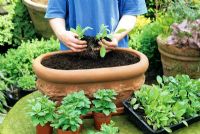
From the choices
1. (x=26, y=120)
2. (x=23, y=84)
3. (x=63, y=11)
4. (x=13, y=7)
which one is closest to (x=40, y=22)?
(x=13, y=7)

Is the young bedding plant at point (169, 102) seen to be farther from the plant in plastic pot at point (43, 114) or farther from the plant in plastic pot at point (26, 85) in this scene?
the plant in plastic pot at point (26, 85)

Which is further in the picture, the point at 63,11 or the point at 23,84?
the point at 23,84

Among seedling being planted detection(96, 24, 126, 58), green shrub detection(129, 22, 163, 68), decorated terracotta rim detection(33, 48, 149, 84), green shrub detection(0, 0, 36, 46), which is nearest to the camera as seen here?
decorated terracotta rim detection(33, 48, 149, 84)

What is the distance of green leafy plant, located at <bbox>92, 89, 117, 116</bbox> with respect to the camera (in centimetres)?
181

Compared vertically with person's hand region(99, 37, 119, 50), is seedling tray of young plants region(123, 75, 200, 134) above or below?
below

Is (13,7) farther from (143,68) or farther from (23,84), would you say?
(143,68)

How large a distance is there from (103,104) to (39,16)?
3.08 metres

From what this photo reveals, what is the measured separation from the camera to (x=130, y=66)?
190 cm

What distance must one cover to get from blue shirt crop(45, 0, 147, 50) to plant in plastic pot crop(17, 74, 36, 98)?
1413mm

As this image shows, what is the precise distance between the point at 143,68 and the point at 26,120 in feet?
1.96

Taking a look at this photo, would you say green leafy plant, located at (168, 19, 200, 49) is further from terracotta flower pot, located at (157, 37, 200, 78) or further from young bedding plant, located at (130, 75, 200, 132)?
young bedding plant, located at (130, 75, 200, 132)

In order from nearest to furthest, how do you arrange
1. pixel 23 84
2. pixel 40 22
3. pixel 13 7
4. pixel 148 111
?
pixel 148 111 < pixel 23 84 < pixel 40 22 < pixel 13 7

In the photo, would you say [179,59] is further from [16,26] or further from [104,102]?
[16,26]

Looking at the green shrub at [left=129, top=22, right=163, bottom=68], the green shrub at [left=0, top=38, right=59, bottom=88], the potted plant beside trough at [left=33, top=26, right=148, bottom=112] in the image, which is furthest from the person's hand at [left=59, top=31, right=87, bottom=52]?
the green shrub at [left=129, top=22, right=163, bottom=68]
